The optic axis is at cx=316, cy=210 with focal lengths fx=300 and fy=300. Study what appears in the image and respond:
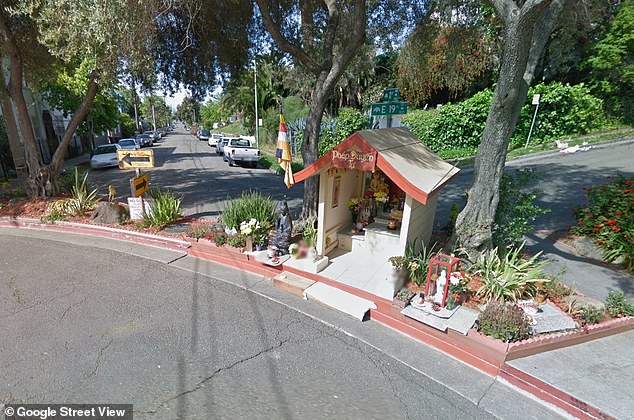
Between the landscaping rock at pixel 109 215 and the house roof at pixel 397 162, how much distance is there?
489 centimetres

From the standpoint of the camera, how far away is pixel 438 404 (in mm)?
3082

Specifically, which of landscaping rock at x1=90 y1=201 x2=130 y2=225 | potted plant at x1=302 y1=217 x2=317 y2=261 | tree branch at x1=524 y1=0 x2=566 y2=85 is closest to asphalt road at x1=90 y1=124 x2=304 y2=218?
landscaping rock at x1=90 y1=201 x2=130 y2=225

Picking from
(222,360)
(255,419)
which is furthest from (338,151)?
(255,419)

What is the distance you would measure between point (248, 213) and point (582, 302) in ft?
18.8

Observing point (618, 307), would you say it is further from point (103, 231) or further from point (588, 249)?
point (103, 231)

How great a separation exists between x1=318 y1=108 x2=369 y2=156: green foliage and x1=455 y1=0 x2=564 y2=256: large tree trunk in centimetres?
1112

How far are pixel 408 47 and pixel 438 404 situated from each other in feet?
25.7

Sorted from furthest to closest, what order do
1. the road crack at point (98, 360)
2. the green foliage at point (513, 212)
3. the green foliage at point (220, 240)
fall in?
the green foliage at point (220, 240) < the green foliage at point (513, 212) < the road crack at point (98, 360)

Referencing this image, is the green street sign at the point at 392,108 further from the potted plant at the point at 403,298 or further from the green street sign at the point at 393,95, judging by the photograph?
the potted plant at the point at 403,298

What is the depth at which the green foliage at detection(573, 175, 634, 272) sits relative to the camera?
551 cm

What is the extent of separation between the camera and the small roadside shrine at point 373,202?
4.52m

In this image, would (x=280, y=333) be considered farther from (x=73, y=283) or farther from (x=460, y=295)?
(x=73, y=283)

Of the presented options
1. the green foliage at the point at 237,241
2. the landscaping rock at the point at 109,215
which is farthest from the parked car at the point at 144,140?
the green foliage at the point at 237,241
